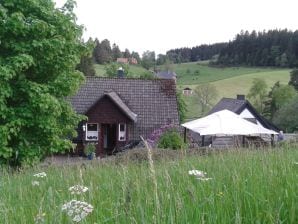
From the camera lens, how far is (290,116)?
6078cm

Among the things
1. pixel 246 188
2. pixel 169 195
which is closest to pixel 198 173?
pixel 246 188

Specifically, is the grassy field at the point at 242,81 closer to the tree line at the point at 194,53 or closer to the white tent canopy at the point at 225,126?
the tree line at the point at 194,53

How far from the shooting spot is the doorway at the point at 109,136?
121 ft

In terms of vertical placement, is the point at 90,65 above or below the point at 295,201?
above

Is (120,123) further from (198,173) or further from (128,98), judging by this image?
(198,173)

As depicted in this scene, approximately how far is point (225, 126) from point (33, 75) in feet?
36.7

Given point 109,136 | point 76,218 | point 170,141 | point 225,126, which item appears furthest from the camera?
point 109,136

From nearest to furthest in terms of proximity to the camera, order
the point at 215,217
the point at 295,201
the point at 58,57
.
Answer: the point at 215,217 → the point at 295,201 → the point at 58,57

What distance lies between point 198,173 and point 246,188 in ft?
2.18

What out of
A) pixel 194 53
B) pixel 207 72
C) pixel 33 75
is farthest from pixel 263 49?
pixel 33 75

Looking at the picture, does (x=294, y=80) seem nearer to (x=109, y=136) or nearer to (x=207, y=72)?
(x=207, y=72)

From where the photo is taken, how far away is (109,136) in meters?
37.7

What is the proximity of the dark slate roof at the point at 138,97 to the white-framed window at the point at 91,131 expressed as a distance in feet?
4.00

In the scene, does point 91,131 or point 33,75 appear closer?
point 33,75
